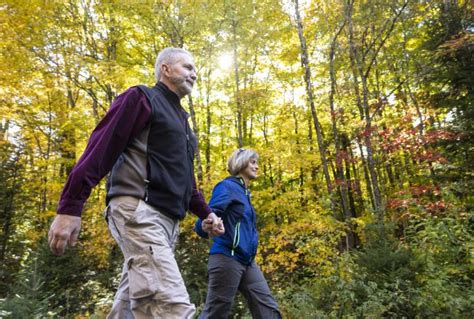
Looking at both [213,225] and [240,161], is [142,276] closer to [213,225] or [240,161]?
[213,225]

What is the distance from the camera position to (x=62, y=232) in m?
1.36

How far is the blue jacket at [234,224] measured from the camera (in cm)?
285

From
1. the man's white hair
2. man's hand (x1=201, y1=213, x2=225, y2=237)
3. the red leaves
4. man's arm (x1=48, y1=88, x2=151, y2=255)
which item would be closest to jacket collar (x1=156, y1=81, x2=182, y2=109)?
the man's white hair

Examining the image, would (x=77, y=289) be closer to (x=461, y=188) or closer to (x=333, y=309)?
(x=333, y=309)

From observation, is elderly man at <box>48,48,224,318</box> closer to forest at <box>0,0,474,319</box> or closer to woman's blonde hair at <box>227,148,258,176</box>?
woman's blonde hair at <box>227,148,258,176</box>

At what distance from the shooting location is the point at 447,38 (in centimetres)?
870

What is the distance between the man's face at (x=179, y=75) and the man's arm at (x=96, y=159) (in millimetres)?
316

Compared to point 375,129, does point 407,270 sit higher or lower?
lower

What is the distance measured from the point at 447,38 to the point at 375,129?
2.81 m

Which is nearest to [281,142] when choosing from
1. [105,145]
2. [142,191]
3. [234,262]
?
[234,262]

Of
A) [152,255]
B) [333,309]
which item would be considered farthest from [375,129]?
[152,255]

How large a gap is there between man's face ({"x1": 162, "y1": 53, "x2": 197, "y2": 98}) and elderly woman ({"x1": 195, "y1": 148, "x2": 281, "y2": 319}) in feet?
3.44

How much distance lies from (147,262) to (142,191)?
338mm

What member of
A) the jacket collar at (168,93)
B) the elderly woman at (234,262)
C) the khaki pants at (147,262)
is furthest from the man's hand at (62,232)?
the elderly woman at (234,262)
